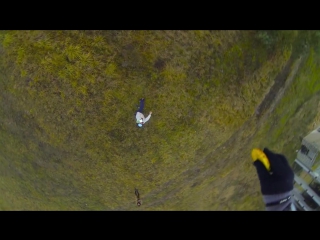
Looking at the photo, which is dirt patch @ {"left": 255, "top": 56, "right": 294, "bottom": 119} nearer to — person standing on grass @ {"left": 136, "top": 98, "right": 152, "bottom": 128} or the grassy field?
the grassy field

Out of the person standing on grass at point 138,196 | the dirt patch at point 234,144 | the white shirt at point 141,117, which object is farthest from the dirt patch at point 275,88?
the person standing on grass at point 138,196

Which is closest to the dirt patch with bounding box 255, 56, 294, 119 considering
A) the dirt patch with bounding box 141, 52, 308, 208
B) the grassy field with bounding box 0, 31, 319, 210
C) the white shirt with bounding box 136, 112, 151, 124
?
the dirt patch with bounding box 141, 52, 308, 208

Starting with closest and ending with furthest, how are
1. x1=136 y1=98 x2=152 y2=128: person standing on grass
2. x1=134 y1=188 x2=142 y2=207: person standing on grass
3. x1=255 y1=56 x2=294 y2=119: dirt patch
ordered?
1. x1=136 y1=98 x2=152 y2=128: person standing on grass
2. x1=255 y1=56 x2=294 y2=119: dirt patch
3. x1=134 y1=188 x2=142 y2=207: person standing on grass

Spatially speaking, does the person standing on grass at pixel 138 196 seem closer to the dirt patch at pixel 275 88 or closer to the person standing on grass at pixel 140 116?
the person standing on grass at pixel 140 116

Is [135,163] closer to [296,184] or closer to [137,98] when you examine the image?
[137,98]

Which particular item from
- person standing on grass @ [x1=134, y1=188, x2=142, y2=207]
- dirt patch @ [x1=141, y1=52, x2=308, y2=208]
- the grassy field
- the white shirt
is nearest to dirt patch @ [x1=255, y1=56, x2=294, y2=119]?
dirt patch @ [x1=141, y1=52, x2=308, y2=208]

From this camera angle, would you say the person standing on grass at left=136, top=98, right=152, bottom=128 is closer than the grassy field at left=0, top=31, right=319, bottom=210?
No

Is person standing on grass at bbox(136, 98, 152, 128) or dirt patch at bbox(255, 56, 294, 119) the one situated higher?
person standing on grass at bbox(136, 98, 152, 128)

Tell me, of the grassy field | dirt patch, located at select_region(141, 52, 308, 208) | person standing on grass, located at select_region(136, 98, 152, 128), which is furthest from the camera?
dirt patch, located at select_region(141, 52, 308, 208)
